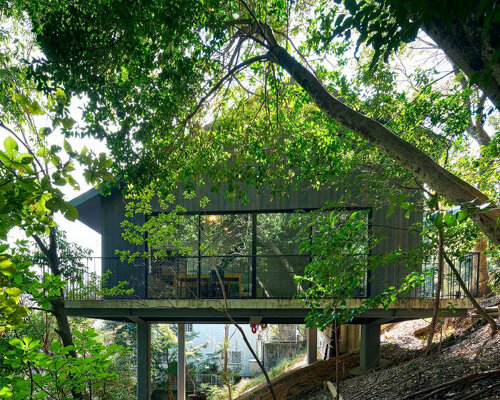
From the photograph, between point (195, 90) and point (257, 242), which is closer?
point (195, 90)

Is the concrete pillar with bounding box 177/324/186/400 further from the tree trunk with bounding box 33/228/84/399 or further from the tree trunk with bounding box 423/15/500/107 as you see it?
the tree trunk with bounding box 423/15/500/107

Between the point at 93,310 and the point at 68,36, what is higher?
the point at 68,36

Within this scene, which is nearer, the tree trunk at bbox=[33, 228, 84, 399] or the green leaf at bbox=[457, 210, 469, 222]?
the green leaf at bbox=[457, 210, 469, 222]

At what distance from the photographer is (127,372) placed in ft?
40.0

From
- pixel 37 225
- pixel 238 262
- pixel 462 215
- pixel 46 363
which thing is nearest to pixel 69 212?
pixel 37 225

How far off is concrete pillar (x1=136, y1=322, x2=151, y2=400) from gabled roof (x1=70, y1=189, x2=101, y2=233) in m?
3.06

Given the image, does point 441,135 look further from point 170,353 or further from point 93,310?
point 170,353

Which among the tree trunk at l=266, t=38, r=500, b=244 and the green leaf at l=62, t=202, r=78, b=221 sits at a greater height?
the tree trunk at l=266, t=38, r=500, b=244

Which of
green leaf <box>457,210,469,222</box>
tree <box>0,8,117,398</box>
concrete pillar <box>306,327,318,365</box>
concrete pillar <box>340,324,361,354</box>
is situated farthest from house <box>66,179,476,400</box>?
green leaf <box>457,210,469,222</box>

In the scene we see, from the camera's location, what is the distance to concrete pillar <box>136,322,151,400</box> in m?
7.62

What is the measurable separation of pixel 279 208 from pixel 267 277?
1561 mm

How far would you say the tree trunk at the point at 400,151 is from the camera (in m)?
2.63

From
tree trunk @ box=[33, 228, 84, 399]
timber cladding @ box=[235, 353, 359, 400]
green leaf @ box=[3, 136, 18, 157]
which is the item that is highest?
green leaf @ box=[3, 136, 18, 157]

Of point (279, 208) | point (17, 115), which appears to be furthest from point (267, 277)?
point (17, 115)
